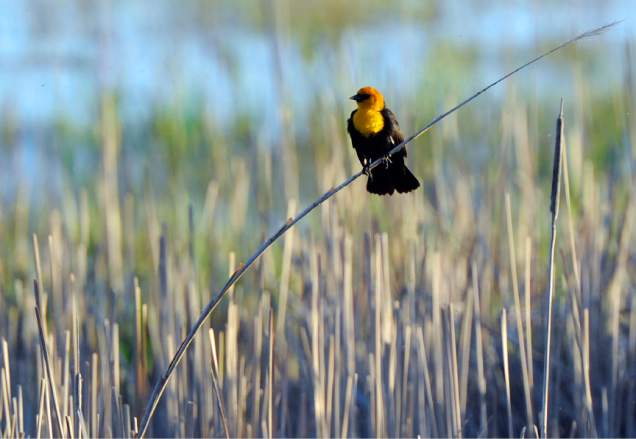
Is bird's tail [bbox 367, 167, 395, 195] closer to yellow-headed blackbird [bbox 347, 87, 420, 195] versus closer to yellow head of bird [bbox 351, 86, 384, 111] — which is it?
yellow-headed blackbird [bbox 347, 87, 420, 195]

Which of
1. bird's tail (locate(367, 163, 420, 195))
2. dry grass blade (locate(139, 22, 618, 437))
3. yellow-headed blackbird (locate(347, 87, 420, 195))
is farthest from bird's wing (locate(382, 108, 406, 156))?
dry grass blade (locate(139, 22, 618, 437))

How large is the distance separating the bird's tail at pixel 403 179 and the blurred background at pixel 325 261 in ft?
1.24

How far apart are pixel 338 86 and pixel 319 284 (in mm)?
1557

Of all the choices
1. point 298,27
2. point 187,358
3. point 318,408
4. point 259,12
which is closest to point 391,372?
point 318,408

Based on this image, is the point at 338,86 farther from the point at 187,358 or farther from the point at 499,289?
the point at 187,358

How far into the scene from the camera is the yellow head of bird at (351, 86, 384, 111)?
2.61m

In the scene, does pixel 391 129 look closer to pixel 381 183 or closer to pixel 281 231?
pixel 381 183

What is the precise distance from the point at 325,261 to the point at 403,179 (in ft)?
→ 3.24

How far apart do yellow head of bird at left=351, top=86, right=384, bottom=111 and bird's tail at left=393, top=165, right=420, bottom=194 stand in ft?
0.87

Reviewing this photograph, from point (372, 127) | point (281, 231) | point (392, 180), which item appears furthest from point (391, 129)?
point (281, 231)

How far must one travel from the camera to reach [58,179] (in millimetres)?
4938

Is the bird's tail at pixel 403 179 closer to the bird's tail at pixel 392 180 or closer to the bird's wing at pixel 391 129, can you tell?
the bird's tail at pixel 392 180

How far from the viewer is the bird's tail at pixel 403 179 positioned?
94.0 inches

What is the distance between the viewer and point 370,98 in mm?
2631
